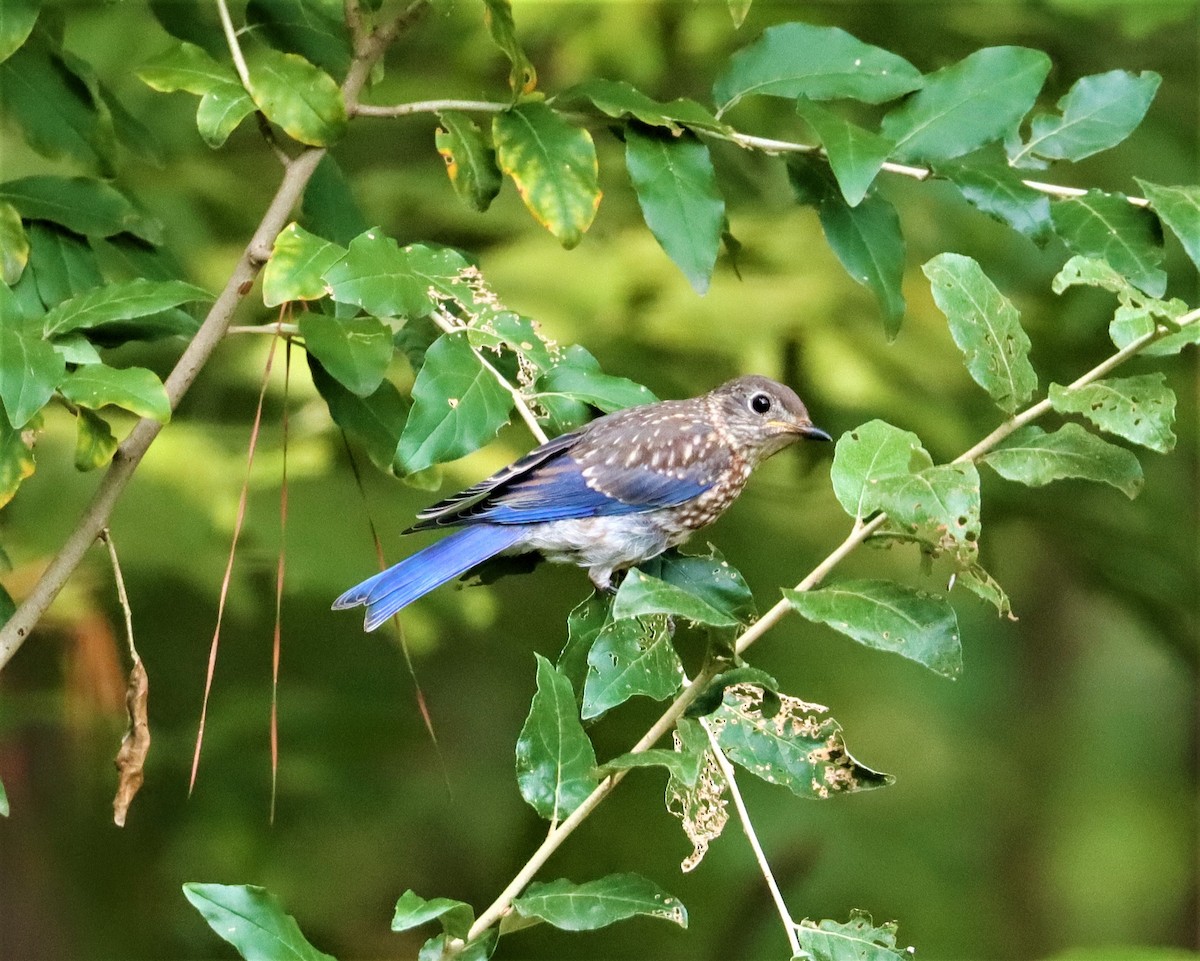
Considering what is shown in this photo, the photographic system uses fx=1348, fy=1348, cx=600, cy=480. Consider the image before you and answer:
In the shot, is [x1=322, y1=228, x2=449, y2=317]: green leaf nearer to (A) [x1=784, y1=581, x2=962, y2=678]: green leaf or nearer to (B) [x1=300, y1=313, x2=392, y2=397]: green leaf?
(B) [x1=300, y1=313, x2=392, y2=397]: green leaf

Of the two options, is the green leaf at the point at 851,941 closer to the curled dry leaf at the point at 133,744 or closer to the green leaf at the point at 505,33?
the curled dry leaf at the point at 133,744

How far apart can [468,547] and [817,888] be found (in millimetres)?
2459

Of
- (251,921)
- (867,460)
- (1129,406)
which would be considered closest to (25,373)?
(251,921)

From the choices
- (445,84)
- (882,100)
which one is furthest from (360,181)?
(882,100)

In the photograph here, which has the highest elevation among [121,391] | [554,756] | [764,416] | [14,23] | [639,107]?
[14,23]

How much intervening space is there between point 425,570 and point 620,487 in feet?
1.82

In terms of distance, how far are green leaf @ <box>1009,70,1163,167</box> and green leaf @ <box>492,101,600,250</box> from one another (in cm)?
82

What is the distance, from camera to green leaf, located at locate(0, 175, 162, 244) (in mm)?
2385

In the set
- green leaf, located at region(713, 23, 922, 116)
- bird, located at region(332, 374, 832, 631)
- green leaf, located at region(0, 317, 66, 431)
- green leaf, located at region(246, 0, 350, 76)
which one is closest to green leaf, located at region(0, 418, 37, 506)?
green leaf, located at region(0, 317, 66, 431)

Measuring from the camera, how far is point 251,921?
1.75m

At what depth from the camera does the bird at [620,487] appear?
9.33 ft

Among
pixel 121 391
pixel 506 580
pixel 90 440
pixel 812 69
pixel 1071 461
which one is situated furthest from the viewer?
pixel 506 580

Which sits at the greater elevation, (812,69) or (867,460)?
(812,69)

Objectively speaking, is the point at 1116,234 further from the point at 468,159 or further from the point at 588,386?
the point at 468,159
